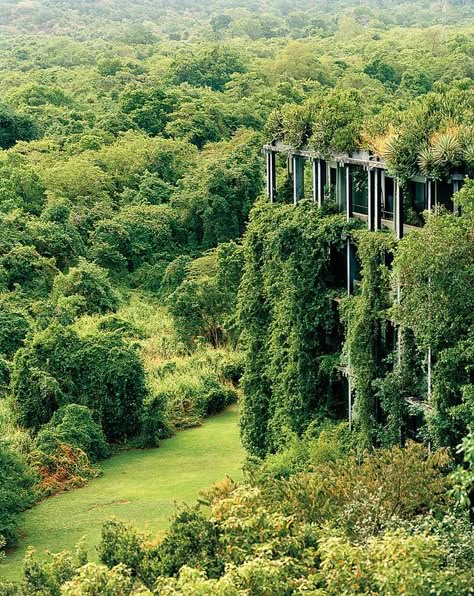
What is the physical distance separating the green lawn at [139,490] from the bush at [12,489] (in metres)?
0.32

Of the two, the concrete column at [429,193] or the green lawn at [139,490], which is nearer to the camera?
the concrete column at [429,193]

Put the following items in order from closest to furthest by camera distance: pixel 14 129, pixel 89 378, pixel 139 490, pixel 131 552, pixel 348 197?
pixel 131 552 < pixel 348 197 < pixel 139 490 < pixel 89 378 < pixel 14 129

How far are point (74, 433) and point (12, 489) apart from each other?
11.4ft

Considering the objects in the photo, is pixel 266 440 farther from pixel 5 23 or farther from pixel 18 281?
pixel 5 23

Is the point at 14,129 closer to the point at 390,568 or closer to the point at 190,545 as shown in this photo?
the point at 190,545

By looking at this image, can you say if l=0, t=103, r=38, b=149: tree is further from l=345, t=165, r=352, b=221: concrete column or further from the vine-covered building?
l=345, t=165, r=352, b=221: concrete column

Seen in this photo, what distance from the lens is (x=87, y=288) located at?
116 feet

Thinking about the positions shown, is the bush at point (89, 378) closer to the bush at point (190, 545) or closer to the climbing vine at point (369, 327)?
Answer: the climbing vine at point (369, 327)

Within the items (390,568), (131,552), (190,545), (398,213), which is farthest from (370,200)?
(390,568)

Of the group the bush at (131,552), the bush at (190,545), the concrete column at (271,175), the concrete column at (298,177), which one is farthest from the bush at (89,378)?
the bush at (190,545)

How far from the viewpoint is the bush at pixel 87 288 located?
35.4 m

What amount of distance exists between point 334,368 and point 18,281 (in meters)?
16.7

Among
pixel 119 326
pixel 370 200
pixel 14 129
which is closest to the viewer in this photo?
pixel 370 200

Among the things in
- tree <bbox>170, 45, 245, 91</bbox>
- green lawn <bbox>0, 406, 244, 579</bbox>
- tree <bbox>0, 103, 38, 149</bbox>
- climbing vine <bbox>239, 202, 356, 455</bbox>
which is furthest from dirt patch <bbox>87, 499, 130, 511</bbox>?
tree <bbox>170, 45, 245, 91</bbox>
